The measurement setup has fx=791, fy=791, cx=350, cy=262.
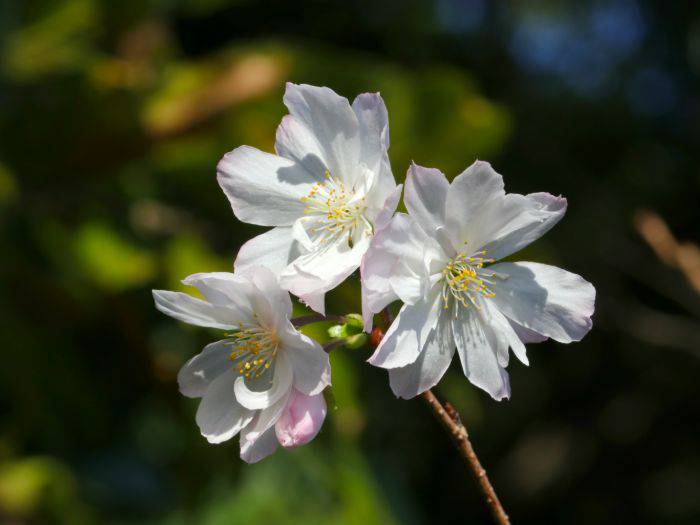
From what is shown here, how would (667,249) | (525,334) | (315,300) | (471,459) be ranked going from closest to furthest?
(471,459) < (315,300) < (525,334) < (667,249)

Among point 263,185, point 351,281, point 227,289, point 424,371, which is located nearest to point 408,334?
point 424,371

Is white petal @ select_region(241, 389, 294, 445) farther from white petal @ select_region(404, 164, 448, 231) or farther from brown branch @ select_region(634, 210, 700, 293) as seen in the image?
brown branch @ select_region(634, 210, 700, 293)

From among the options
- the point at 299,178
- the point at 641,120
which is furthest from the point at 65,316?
the point at 641,120

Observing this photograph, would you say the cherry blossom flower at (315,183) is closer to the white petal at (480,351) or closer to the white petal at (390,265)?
the white petal at (390,265)

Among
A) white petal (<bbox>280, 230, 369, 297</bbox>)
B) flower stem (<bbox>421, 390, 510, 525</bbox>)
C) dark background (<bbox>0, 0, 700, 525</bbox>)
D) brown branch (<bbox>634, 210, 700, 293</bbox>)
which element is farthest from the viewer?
dark background (<bbox>0, 0, 700, 525</bbox>)

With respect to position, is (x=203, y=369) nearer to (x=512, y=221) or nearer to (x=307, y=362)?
(x=307, y=362)

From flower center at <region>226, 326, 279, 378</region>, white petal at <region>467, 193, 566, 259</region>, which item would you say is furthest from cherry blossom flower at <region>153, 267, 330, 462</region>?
white petal at <region>467, 193, 566, 259</region>

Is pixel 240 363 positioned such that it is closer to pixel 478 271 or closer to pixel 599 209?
pixel 478 271

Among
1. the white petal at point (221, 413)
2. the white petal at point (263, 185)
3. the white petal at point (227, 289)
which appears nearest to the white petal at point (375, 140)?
the white petal at point (263, 185)
